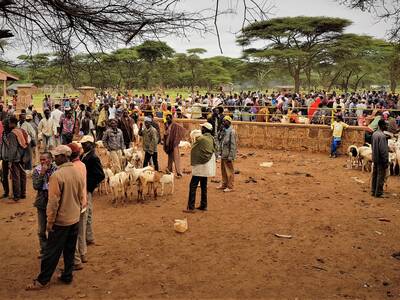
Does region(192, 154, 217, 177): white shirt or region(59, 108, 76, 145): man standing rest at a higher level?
region(59, 108, 76, 145): man standing

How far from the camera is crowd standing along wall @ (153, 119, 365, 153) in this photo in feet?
47.1

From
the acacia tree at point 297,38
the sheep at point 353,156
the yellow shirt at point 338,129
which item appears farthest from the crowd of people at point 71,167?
the acacia tree at point 297,38

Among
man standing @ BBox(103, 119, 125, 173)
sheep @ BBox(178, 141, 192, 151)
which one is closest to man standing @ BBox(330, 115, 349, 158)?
sheep @ BBox(178, 141, 192, 151)

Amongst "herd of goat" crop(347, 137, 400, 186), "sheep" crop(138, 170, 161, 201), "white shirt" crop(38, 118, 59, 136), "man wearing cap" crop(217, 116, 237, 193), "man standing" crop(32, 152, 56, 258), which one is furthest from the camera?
"white shirt" crop(38, 118, 59, 136)

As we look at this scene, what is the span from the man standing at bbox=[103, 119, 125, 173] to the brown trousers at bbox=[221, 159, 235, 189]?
2427 mm

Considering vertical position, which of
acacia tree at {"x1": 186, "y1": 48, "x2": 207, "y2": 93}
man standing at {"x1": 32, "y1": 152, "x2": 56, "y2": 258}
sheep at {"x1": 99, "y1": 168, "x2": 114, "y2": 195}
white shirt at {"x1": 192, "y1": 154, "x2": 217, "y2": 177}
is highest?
acacia tree at {"x1": 186, "y1": 48, "x2": 207, "y2": 93}

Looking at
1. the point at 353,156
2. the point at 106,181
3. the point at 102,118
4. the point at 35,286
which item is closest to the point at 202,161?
the point at 106,181

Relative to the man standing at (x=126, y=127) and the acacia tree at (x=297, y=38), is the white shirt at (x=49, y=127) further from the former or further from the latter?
the acacia tree at (x=297, y=38)

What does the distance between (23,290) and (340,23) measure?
96.6 feet

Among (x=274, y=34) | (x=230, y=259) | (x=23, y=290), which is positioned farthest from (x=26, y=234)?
(x=274, y=34)

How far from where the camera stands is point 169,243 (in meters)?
6.45

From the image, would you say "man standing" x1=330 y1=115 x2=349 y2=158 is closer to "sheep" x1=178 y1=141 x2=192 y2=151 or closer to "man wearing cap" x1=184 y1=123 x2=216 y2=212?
"sheep" x1=178 y1=141 x2=192 y2=151

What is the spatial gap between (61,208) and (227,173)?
5398mm

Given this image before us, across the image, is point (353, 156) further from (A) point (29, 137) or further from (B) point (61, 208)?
(B) point (61, 208)
